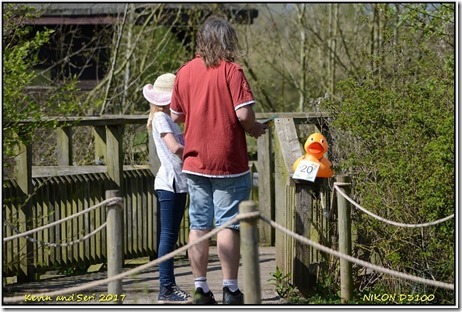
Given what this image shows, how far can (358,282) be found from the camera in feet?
23.0

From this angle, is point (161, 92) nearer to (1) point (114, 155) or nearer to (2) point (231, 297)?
(2) point (231, 297)

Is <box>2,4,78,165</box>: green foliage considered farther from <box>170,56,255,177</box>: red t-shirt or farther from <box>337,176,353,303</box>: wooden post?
<box>337,176,353,303</box>: wooden post

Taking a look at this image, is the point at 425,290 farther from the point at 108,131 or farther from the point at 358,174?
the point at 108,131

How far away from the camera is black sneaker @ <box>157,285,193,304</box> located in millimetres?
6656

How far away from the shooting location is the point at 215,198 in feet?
20.3

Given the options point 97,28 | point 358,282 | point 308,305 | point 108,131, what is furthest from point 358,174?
point 97,28

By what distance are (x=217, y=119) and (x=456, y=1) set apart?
2.85 m

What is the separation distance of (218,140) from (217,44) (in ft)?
1.98

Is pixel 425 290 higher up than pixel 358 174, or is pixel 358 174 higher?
pixel 358 174

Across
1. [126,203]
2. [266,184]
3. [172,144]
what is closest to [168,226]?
[172,144]

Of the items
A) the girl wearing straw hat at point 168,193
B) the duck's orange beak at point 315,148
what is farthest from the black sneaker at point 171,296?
the duck's orange beak at point 315,148

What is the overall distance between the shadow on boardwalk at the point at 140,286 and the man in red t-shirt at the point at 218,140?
33 centimetres

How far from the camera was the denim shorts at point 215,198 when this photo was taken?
6145mm

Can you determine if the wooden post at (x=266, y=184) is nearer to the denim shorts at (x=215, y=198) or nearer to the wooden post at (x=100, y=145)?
the wooden post at (x=100, y=145)
